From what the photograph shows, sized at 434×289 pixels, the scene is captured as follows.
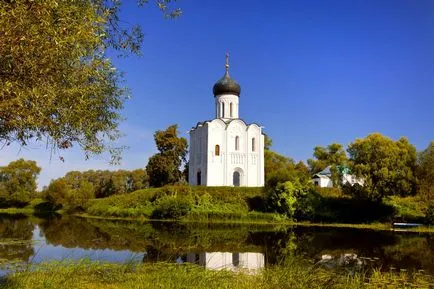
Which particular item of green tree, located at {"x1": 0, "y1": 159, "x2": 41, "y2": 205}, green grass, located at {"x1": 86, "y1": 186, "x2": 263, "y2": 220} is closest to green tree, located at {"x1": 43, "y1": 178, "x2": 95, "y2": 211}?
green tree, located at {"x1": 0, "y1": 159, "x2": 41, "y2": 205}

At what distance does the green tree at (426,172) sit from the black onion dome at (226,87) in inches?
736

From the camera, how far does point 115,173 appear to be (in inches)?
2729

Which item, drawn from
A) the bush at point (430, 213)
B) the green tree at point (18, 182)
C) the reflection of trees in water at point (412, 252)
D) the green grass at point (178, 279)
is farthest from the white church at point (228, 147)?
the green grass at point (178, 279)

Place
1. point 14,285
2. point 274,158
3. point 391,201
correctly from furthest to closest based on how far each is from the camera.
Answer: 1. point 274,158
2. point 391,201
3. point 14,285

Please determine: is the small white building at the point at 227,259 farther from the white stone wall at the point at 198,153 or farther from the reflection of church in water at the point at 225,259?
the white stone wall at the point at 198,153

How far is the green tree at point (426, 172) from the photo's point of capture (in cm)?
2648

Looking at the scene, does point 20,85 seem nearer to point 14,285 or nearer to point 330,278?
point 14,285

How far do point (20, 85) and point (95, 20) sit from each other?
133 cm

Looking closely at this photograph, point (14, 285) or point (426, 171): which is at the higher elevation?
point (426, 171)

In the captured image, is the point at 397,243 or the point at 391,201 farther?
the point at 391,201

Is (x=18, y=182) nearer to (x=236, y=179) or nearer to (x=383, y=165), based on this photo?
(x=236, y=179)

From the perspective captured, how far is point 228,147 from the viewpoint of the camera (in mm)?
40875

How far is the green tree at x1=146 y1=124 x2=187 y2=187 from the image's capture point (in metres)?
44.6

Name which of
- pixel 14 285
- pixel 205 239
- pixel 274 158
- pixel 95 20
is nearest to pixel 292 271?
pixel 14 285
